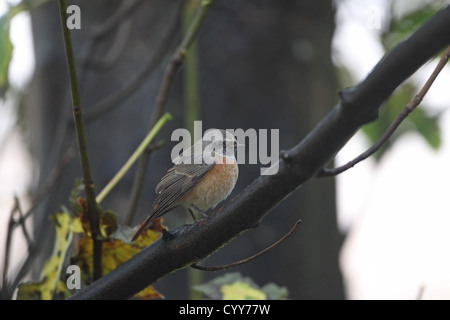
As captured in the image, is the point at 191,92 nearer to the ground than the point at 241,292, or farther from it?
farther from it

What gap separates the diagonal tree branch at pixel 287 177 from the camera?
0.73 metres

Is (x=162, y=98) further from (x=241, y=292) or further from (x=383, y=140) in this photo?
(x=383, y=140)

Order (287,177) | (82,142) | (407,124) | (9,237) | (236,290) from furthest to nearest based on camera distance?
(407,124) < (236,290) < (9,237) < (82,142) < (287,177)

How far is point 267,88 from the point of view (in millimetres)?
2369

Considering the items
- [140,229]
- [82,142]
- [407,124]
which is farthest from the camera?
[407,124]

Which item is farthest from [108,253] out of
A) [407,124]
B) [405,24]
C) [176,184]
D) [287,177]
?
[407,124]

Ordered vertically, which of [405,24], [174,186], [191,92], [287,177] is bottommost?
[287,177]

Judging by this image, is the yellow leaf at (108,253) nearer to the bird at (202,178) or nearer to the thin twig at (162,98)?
the bird at (202,178)

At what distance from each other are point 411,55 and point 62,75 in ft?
6.50

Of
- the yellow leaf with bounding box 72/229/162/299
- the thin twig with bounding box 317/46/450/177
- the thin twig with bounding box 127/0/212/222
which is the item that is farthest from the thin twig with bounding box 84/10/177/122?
the thin twig with bounding box 317/46/450/177

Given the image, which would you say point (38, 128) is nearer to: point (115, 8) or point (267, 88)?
point (115, 8)

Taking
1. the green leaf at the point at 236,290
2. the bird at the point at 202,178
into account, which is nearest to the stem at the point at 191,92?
the green leaf at the point at 236,290

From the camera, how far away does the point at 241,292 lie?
150cm

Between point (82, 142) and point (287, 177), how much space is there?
400mm
